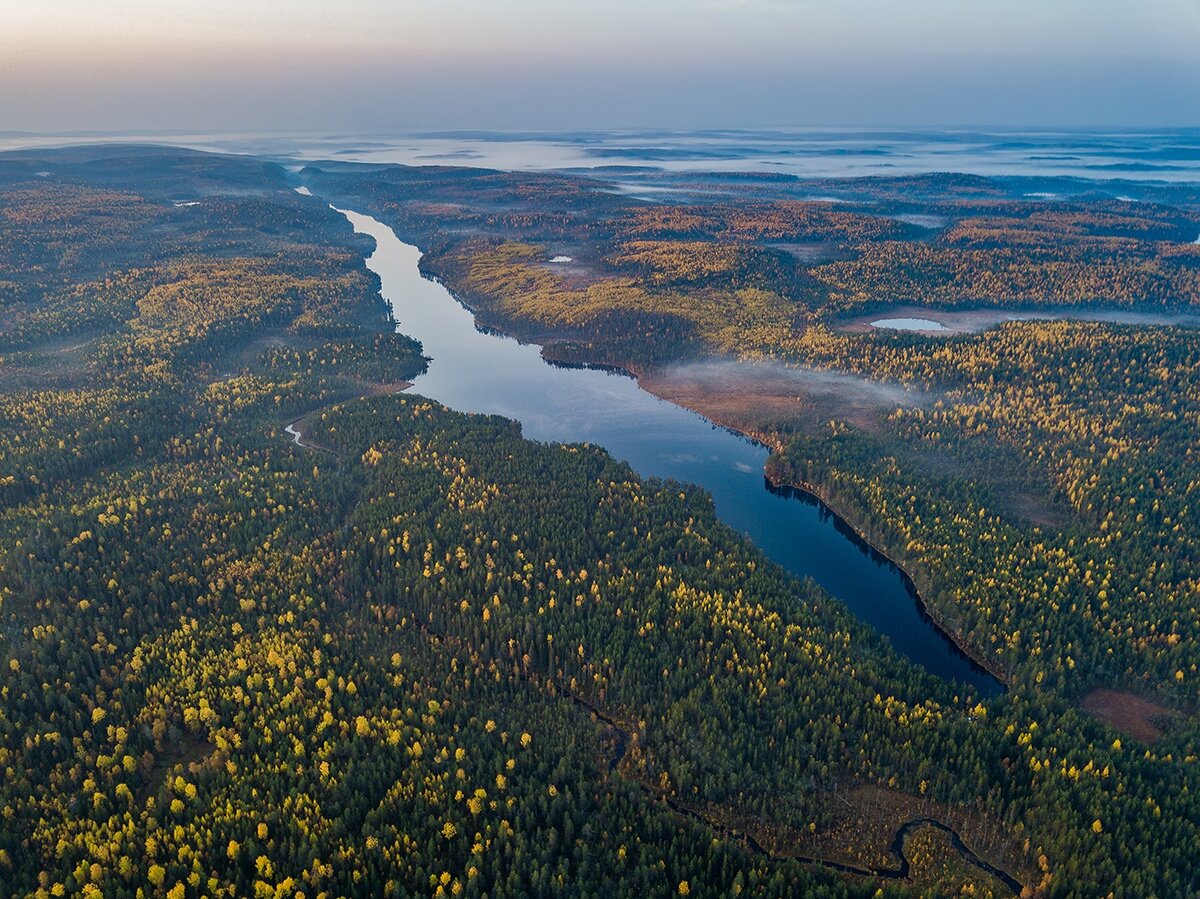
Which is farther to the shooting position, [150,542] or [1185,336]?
[1185,336]

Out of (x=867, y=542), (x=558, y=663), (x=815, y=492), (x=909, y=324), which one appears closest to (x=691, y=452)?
(x=815, y=492)

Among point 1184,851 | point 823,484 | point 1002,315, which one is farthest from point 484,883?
point 1002,315

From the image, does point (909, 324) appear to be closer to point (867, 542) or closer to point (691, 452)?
point (691, 452)

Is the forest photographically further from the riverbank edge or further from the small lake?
the small lake

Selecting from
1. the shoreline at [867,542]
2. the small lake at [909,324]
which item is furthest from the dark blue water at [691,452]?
the small lake at [909,324]

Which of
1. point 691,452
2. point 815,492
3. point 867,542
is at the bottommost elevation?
point 867,542

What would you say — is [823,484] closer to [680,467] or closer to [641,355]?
[680,467]
